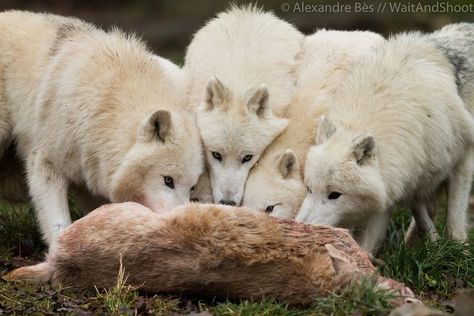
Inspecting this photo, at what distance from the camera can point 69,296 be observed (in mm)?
5605

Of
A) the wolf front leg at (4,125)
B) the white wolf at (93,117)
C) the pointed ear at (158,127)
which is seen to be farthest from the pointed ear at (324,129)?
the wolf front leg at (4,125)

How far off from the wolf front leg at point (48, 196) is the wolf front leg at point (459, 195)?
10.8 feet

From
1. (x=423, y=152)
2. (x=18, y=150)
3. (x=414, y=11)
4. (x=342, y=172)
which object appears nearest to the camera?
(x=342, y=172)

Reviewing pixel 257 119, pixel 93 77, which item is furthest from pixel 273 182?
pixel 93 77

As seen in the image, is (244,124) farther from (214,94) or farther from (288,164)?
(288,164)

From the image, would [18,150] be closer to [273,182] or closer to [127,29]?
[273,182]

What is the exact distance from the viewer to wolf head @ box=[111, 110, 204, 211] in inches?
256

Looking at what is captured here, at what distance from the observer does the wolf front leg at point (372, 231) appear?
7086 millimetres

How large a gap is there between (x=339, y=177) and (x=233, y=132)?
3.19 ft

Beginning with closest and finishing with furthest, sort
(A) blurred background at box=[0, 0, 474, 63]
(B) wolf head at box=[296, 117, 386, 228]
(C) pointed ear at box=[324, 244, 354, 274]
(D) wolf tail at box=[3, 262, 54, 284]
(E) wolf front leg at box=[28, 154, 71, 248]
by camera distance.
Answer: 1. (C) pointed ear at box=[324, 244, 354, 274]
2. (D) wolf tail at box=[3, 262, 54, 284]
3. (B) wolf head at box=[296, 117, 386, 228]
4. (E) wolf front leg at box=[28, 154, 71, 248]
5. (A) blurred background at box=[0, 0, 474, 63]

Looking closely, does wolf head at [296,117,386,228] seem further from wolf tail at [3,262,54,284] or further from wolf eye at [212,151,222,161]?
wolf tail at [3,262,54,284]

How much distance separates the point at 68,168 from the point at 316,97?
2.16 m

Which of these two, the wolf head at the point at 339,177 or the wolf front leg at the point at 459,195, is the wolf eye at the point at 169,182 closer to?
the wolf head at the point at 339,177

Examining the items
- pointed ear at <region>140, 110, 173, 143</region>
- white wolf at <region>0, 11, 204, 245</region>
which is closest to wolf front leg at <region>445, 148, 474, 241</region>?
white wolf at <region>0, 11, 204, 245</region>
